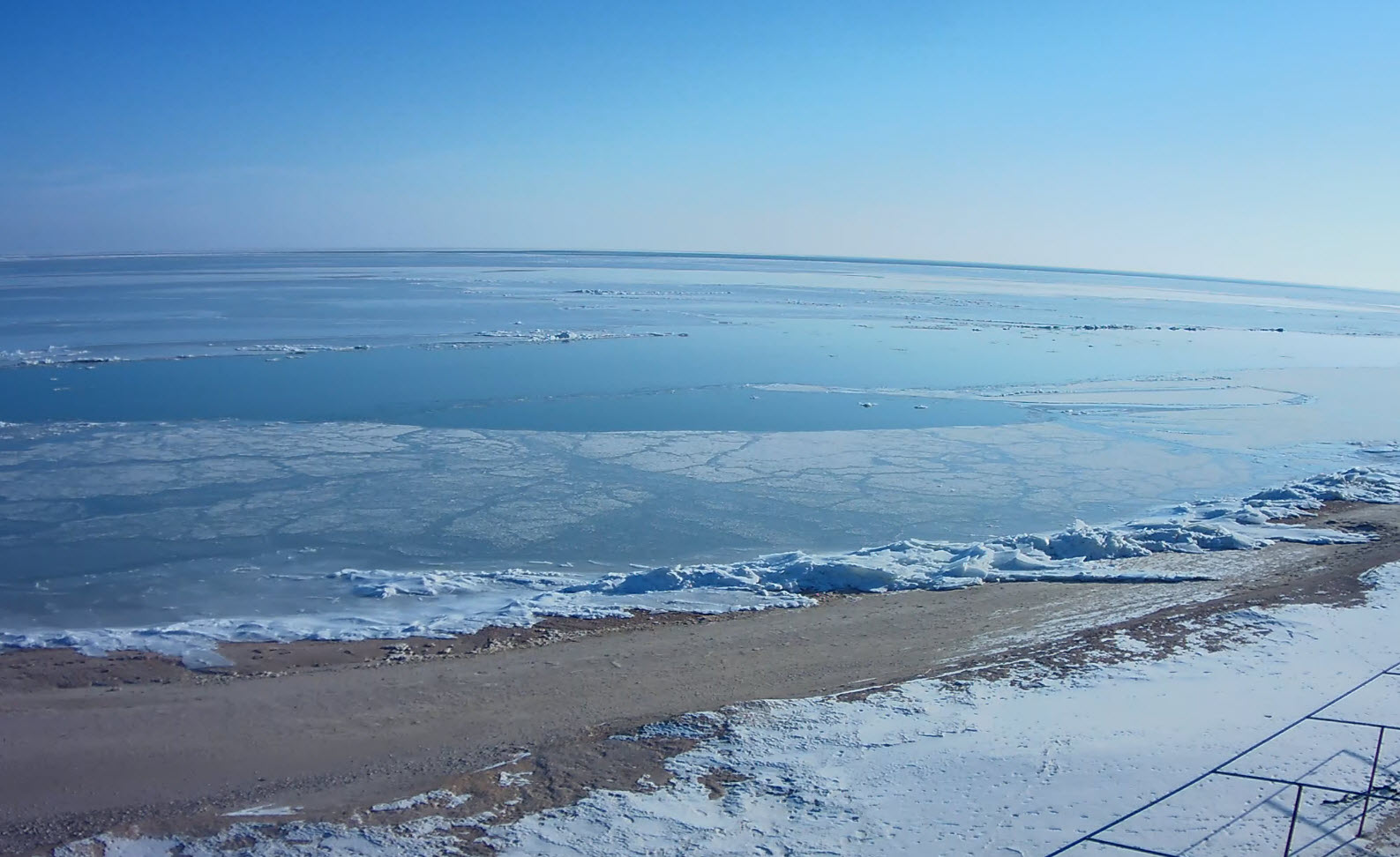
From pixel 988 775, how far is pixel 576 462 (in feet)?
26.1

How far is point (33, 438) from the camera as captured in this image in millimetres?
13188

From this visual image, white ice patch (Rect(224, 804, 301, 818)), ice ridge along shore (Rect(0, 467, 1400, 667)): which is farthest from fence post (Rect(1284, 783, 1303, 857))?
white ice patch (Rect(224, 804, 301, 818))

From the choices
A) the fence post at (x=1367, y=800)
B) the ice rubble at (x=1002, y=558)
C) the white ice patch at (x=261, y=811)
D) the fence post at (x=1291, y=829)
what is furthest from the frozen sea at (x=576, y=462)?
the fence post at (x=1291, y=829)

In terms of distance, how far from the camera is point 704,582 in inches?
361

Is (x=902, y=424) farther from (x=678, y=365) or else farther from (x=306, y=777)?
(x=306, y=777)

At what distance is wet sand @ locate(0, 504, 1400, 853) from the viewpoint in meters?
5.65

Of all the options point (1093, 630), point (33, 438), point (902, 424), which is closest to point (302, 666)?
point (1093, 630)

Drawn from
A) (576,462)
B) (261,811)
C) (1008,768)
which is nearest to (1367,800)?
(1008,768)

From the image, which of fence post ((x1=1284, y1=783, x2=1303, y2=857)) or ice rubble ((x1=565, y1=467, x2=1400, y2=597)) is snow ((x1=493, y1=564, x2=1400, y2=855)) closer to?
fence post ((x1=1284, y1=783, x2=1303, y2=857))

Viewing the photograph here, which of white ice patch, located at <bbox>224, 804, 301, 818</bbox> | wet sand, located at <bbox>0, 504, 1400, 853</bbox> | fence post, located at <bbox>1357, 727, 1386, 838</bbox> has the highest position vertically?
fence post, located at <bbox>1357, 727, 1386, 838</bbox>

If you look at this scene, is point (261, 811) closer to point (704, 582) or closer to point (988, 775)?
point (988, 775)

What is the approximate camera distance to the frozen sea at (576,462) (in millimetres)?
8922

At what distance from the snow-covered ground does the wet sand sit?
0.84 ft

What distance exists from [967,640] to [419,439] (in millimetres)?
8715
